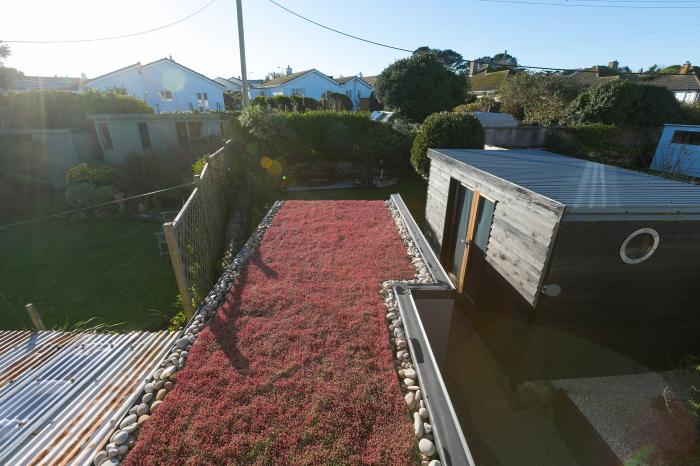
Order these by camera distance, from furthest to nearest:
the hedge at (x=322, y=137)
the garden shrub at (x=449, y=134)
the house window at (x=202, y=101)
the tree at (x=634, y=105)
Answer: the house window at (x=202, y=101), the tree at (x=634, y=105), the hedge at (x=322, y=137), the garden shrub at (x=449, y=134)

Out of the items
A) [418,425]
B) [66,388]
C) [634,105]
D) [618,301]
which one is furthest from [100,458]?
[634,105]

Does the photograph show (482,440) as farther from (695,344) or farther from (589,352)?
(695,344)

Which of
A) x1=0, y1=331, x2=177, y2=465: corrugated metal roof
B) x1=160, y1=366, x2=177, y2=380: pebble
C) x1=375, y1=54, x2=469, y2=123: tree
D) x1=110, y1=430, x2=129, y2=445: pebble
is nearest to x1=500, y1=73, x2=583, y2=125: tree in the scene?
x1=375, y1=54, x2=469, y2=123: tree

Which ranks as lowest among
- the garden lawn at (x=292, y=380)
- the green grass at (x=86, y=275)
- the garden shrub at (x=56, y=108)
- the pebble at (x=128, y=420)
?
the green grass at (x=86, y=275)

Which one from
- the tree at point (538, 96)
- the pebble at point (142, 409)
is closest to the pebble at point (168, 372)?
the pebble at point (142, 409)

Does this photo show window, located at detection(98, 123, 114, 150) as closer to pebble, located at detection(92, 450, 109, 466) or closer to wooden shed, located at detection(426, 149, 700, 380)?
pebble, located at detection(92, 450, 109, 466)

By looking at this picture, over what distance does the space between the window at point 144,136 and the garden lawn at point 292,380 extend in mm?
13407

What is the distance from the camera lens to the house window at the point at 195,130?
15242 millimetres

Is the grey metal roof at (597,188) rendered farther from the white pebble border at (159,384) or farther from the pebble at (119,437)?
the pebble at (119,437)

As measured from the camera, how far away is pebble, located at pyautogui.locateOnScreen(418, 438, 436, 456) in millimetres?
2545

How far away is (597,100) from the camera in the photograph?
17.3 m

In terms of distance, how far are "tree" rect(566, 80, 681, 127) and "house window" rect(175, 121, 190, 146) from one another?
22.0m

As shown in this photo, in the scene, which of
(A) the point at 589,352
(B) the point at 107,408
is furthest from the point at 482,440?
(B) the point at 107,408

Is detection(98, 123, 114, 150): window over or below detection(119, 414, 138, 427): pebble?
over
